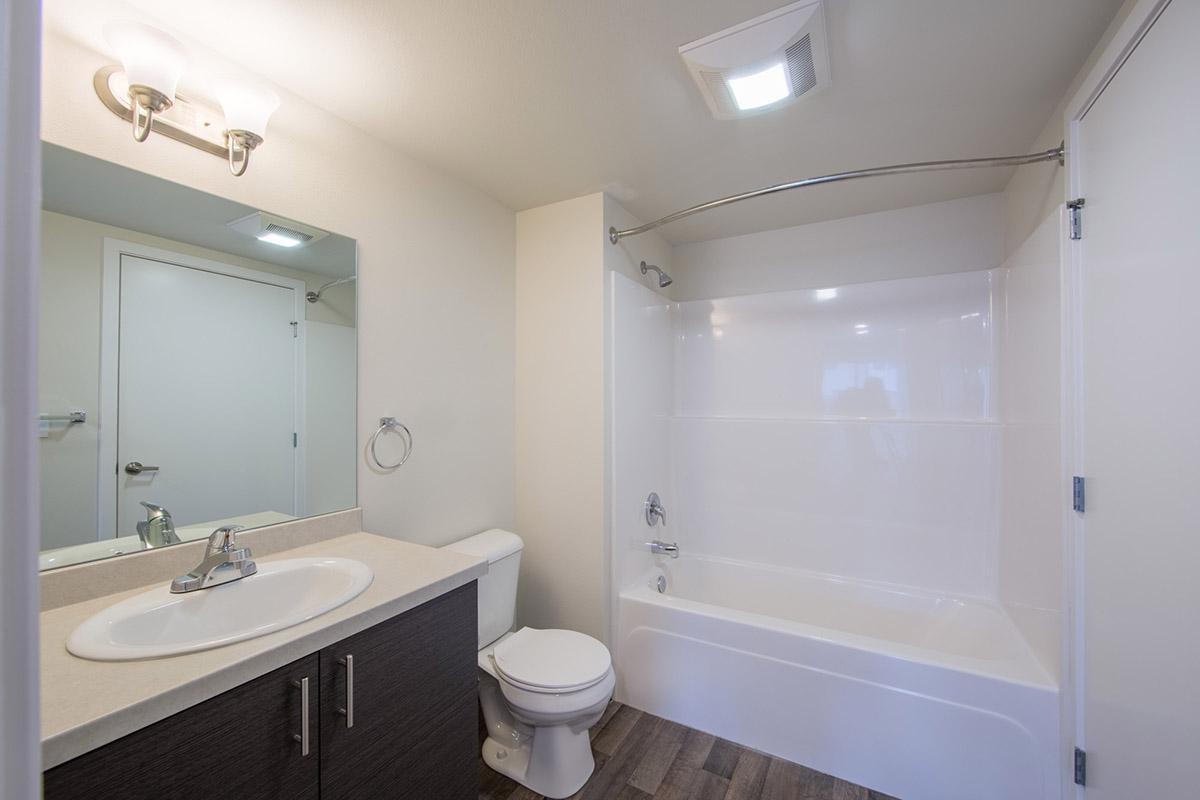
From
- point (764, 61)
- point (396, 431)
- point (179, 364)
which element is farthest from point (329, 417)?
point (764, 61)

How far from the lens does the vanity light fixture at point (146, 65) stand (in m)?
1.09

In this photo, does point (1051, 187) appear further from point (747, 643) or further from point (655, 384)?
point (747, 643)

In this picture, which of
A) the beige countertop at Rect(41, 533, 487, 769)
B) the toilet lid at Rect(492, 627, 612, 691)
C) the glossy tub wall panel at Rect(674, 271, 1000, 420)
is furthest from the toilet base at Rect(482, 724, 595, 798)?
the glossy tub wall panel at Rect(674, 271, 1000, 420)

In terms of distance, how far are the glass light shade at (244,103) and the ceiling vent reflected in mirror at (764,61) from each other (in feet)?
3.90

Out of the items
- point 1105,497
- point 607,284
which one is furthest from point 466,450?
point 1105,497

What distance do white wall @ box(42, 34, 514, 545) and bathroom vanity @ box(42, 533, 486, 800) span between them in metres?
0.56

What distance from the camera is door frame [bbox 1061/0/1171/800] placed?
4.42ft

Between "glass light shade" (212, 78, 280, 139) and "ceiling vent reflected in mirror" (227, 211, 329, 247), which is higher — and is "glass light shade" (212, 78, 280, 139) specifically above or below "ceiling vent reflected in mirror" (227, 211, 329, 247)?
above

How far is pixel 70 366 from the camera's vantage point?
1.10 metres

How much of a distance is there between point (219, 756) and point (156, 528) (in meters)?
0.69

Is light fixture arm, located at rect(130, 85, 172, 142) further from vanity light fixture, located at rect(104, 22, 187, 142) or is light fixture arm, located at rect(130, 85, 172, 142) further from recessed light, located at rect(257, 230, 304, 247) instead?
recessed light, located at rect(257, 230, 304, 247)

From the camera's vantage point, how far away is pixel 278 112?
149 centimetres

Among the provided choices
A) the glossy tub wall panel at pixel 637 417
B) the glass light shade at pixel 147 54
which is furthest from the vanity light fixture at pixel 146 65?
the glossy tub wall panel at pixel 637 417

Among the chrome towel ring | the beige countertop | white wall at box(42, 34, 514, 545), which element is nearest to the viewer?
the beige countertop
